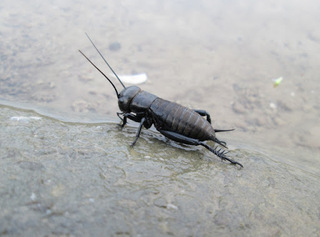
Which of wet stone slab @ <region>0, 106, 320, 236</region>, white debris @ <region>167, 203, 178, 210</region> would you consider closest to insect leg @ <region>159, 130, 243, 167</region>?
wet stone slab @ <region>0, 106, 320, 236</region>

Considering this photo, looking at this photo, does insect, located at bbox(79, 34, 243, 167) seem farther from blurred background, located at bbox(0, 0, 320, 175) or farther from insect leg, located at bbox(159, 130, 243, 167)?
blurred background, located at bbox(0, 0, 320, 175)

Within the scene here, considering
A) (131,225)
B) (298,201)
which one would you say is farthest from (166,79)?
(131,225)

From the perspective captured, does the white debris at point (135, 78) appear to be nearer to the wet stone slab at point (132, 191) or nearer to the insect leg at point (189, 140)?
the insect leg at point (189, 140)

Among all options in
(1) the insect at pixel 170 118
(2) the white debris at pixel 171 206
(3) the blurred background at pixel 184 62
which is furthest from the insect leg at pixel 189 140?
(2) the white debris at pixel 171 206

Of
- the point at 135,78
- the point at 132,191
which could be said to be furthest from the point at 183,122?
the point at 135,78

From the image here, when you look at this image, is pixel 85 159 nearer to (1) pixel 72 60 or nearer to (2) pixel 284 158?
(2) pixel 284 158

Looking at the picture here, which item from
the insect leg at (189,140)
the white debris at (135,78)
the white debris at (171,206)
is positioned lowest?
the white debris at (135,78)

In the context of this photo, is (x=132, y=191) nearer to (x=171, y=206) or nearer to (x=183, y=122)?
(x=171, y=206)

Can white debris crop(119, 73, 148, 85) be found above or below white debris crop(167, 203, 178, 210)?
below
